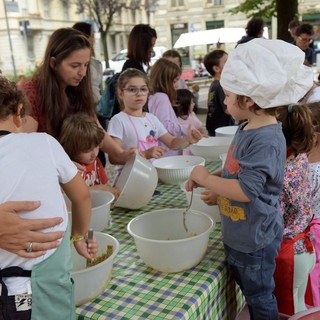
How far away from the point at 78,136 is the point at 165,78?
4.72 feet

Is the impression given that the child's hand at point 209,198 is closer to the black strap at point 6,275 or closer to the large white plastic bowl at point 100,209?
the large white plastic bowl at point 100,209

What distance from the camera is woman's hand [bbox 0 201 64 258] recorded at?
814mm

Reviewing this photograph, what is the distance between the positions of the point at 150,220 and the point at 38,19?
1880cm

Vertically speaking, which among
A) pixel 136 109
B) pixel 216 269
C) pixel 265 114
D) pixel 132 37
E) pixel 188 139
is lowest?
pixel 216 269

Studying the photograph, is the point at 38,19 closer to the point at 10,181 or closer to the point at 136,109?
the point at 136,109

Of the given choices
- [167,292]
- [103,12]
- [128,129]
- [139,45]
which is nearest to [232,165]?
[167,292]

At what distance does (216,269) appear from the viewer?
3.80 ft

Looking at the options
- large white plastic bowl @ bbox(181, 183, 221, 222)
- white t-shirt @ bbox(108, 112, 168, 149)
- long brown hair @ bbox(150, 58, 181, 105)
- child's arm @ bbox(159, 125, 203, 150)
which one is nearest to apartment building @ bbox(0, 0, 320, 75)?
long brown hair @ bbox(150, 58, 181, 105)

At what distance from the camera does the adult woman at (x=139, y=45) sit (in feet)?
10.1

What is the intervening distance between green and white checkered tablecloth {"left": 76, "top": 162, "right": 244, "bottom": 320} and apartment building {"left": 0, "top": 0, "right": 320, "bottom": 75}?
1233 cm

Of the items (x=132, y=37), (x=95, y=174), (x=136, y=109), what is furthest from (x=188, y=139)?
(x=132, y=37)

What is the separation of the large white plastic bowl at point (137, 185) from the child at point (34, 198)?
0.56 metres

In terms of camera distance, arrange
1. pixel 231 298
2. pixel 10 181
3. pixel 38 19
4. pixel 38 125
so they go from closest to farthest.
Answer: pixel 10 181 < pixel 231 298 < pixel 38 125 < pixel 38 19

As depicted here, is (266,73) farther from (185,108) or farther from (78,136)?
(185,108)
